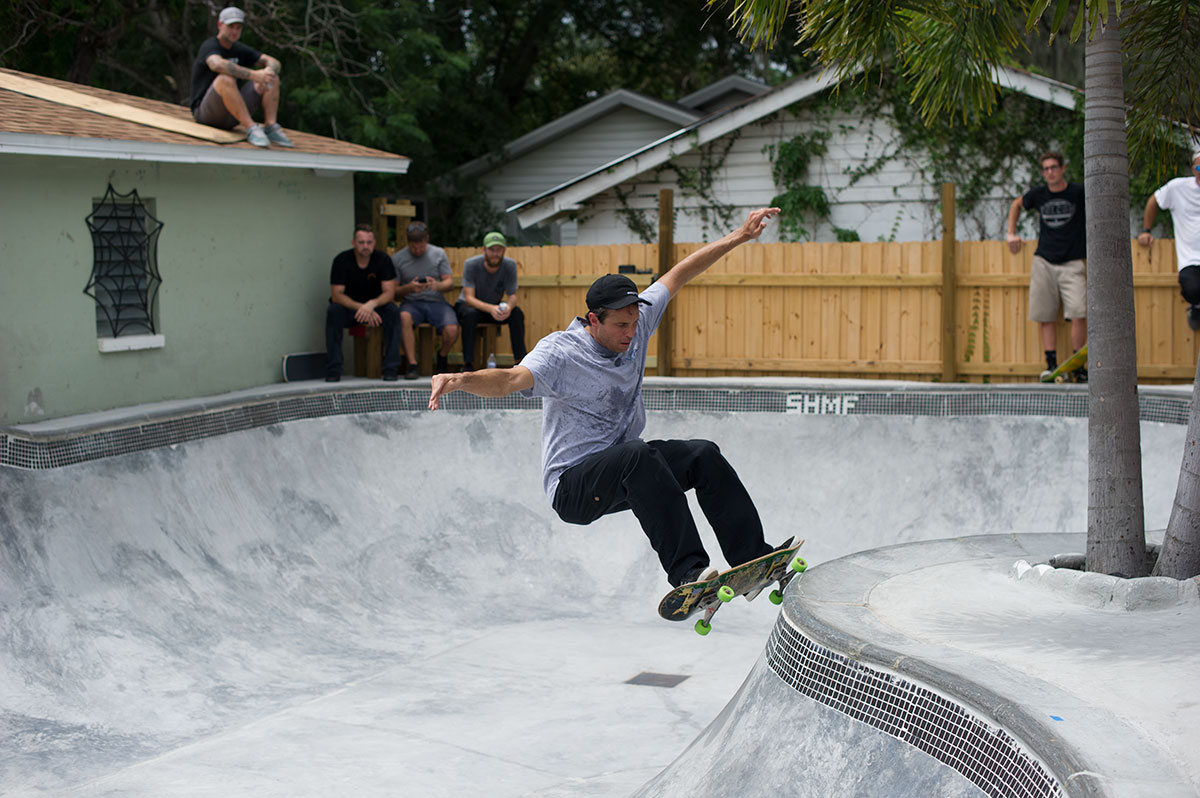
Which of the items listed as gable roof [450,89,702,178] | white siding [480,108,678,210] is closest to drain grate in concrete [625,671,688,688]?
gable roof [450,89,702,178]

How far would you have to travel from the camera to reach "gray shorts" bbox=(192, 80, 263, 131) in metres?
11.7

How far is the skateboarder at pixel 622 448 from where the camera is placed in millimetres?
5152

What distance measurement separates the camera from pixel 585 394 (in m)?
5.38

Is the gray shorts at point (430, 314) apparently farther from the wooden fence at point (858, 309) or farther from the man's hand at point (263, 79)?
the man's hand at point (263, 79)

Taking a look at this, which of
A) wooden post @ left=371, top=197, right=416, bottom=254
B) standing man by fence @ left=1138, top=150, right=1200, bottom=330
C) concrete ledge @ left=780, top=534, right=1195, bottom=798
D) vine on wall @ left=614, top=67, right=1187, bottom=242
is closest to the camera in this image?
concrete ledge @ left=780, top=534, right=1195, bottom=798

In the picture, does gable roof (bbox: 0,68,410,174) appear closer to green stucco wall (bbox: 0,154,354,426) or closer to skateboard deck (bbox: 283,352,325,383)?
green stucco wall (bbox: 0,154,354,426)

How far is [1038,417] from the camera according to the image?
9828mm

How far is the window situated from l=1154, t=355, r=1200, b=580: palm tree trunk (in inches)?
333

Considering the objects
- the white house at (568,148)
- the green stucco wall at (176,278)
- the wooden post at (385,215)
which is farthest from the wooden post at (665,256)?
the white house at (568,148)

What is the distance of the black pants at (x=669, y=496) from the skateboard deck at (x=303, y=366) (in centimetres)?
764

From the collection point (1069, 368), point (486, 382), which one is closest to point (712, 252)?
point (486, 382)

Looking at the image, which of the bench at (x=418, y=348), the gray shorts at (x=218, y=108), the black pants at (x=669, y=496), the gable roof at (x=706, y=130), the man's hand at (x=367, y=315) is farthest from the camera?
the gable roof at (x=706, y=130)

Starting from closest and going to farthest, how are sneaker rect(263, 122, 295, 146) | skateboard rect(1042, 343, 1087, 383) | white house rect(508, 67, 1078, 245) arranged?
skateboard rect(1042, 343, 1087, 383), sneaker rect(263, 122, 295, 146), white house rect(508, 67, 1078, 245)

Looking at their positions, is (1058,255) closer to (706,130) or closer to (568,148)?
(706,130)
